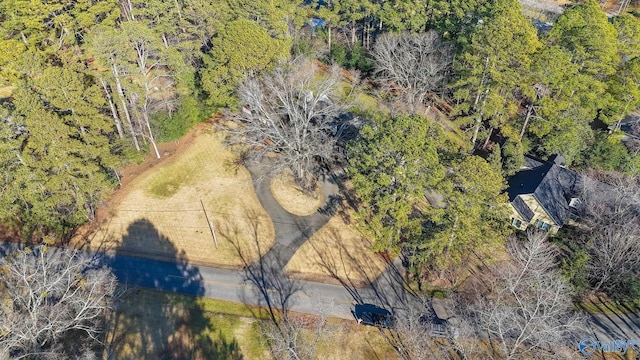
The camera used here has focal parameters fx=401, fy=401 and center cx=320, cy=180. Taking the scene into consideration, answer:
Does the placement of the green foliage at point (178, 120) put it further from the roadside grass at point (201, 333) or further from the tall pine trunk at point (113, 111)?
the roadside grass at point (201, 333)

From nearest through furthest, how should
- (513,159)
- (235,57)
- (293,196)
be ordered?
(513,159) < (293,196) < (235,57)

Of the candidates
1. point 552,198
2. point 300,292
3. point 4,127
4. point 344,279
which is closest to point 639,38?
point 552,198

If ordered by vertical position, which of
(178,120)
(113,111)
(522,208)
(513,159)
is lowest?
(522,208)

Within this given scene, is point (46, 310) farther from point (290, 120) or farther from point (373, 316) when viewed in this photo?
point (290, 120)

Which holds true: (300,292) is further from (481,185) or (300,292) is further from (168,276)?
(481,185)

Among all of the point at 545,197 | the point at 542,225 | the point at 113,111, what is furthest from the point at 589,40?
the point at 113,111

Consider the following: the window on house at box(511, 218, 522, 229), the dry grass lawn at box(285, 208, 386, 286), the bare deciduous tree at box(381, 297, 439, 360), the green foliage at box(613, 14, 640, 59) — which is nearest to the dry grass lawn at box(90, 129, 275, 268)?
the dry grass lawn at box(285, 208, 386, 286)

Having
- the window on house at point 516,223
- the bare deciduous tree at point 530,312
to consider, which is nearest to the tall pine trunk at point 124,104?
the bare deciduous tree at point 530,312
